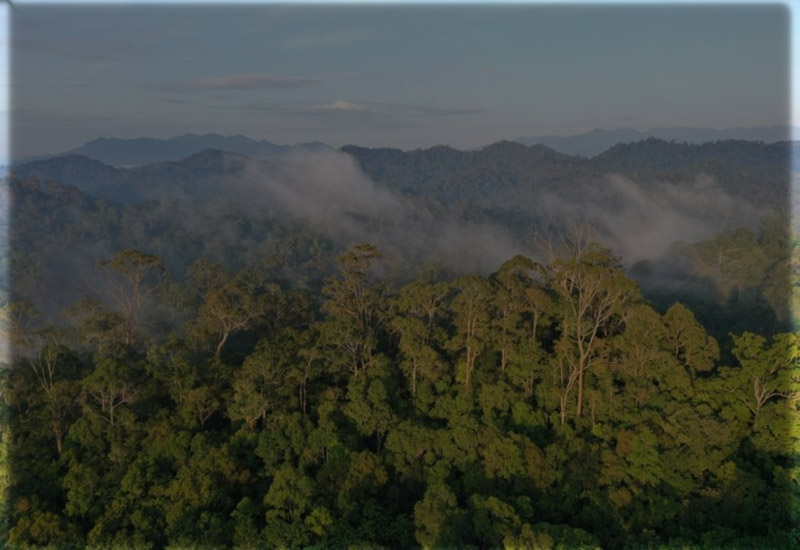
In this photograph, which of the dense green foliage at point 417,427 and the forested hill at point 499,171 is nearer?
the dense green foliage at point 417,427

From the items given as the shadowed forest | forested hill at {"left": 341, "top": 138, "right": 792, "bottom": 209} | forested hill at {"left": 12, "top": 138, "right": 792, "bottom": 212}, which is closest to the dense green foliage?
the shadowed forest

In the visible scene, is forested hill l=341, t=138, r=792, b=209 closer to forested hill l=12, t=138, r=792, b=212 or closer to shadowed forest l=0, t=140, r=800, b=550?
forested hill l=12, t=138, r=792, b=212

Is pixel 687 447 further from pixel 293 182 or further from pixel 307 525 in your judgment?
pixel 293 182

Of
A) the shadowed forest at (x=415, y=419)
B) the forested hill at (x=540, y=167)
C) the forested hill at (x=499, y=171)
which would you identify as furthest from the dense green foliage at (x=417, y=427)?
the forested hill at (x=540, y=167)

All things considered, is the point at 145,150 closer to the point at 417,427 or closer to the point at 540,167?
the point at 540,167

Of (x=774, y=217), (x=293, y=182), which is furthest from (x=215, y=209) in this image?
(x=774, y=217)

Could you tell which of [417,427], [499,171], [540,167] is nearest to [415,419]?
[417,427]

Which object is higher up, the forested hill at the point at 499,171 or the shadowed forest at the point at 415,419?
the forested hill at the point at 499,171

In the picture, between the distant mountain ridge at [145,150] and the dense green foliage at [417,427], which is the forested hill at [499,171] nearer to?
the distant mountain ridge at [145,150]
